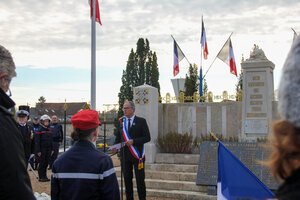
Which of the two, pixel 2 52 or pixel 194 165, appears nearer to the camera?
pixel 2 52

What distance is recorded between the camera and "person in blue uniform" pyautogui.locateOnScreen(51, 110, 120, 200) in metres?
3.43

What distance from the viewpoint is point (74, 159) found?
3.51 meters

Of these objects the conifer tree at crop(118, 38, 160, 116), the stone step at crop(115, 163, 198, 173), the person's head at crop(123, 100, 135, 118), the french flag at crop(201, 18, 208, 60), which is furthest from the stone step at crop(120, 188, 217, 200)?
the conifer tree at crop(118, 38, 160, 116)

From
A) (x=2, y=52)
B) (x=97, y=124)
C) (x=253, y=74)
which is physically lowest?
(x=97, y=124)

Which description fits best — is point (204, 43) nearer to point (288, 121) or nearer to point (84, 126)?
point (84, 126)

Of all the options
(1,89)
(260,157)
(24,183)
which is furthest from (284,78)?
(260,157)

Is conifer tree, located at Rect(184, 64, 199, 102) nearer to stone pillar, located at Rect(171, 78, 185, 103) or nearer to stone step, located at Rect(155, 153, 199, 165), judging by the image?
stone pillar, located at Rect(171, 78, 185, 103)

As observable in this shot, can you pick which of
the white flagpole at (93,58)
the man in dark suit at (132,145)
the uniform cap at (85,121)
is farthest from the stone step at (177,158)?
the uniform cap at (85,121)

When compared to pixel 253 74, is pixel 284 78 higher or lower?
lower

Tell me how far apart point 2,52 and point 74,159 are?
4.56 feet

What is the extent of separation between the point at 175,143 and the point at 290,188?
426 inches

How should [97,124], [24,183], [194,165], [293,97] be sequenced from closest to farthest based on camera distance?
[293,97] → [24,183] → [97,124] → [194,165]

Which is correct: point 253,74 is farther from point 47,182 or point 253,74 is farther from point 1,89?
point 1,89

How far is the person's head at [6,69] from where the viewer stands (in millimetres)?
2324
